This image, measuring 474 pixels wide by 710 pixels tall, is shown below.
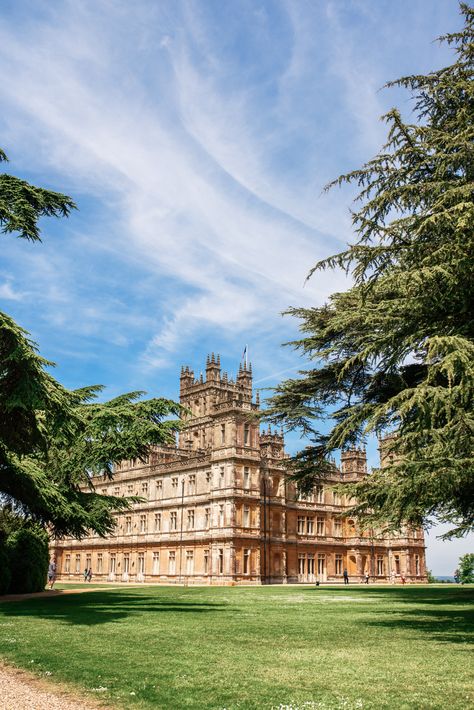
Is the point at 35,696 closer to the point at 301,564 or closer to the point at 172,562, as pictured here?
the point at 172,562

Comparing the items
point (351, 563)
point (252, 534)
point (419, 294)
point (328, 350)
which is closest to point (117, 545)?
point (252, 534)

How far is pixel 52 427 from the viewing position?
47.8 feet

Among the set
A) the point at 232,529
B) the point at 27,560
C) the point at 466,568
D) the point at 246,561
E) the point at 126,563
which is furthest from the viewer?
the point at 466,568

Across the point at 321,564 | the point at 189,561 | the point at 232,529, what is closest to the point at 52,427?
the point at 232,529

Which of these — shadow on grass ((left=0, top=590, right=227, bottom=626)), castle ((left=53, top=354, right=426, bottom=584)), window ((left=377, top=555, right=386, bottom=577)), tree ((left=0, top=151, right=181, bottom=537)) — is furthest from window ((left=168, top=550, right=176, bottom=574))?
shadow on grass ((left=0, top=590, right=227, bottom=626))

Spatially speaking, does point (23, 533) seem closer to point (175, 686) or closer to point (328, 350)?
point (328, 350)

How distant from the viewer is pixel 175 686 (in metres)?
6.36

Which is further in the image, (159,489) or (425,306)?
(159,489)

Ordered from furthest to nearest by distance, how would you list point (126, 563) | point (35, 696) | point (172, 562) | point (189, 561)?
point (126, 563) → point (172, 562) → point (189, 561) → point (35, 696)

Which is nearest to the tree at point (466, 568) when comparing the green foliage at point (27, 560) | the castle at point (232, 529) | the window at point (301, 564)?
the castle at point (232, 529)

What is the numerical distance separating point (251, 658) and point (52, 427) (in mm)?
8164

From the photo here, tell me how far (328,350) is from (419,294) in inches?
237

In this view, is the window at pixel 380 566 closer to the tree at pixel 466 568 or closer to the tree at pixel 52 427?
the tree at pixel 466 568

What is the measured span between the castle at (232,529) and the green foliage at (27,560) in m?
18.6
